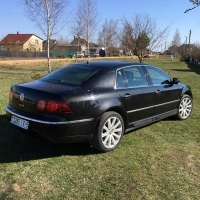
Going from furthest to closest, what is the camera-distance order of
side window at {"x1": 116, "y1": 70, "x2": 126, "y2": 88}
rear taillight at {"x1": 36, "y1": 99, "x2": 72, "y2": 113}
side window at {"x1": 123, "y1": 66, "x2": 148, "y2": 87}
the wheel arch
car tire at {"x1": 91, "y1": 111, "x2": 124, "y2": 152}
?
side window at {"x1": 123, "y1": 66, "x2": 148, "y2": 87}
side window at {"x1": 116, "y1": 70, "x2": 126, "y2": 88}
the wheel arch
car tire at {"x1": 91, "y1": 111, "x2": 124, "y2": 152}
rear taillight at {"x1": 36, "y1": 99, "x2": 72, "y2": 113}

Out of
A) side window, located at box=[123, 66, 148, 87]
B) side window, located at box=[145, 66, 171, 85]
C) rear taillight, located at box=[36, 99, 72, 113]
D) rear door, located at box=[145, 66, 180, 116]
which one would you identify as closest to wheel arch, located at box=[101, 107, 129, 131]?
side window, located at box=[123, 66, 148, 87]

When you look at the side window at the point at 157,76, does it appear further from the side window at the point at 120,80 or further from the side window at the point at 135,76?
the side window at the point at 120,80

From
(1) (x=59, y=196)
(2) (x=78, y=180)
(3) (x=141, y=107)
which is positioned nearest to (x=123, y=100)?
(3) (x=141, y=107)

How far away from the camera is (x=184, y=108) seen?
5977 mm

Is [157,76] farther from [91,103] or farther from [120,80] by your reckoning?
[91,103]

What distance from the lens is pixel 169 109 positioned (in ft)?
17.6

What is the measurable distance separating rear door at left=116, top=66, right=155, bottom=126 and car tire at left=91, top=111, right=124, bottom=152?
0.31 metres

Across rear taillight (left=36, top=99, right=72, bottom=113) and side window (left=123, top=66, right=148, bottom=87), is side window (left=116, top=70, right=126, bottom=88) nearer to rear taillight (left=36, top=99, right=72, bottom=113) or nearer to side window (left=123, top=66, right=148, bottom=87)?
side window (left=123, top=66, right=148, bottom=87)

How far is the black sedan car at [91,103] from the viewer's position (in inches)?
137

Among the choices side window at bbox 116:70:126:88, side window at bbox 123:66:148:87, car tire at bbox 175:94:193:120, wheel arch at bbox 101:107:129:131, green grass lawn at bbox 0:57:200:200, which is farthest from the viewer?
car tire at bbox 175:94:193:120

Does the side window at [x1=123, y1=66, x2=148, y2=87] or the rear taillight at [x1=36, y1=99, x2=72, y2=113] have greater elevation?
the side window at [x1=123, y1=66, x2=148, y2=87]

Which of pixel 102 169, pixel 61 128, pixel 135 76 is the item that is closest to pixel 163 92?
pixel 135 76

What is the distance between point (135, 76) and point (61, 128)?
6.13 feet

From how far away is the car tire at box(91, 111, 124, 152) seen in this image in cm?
383
